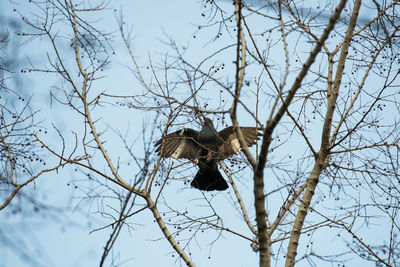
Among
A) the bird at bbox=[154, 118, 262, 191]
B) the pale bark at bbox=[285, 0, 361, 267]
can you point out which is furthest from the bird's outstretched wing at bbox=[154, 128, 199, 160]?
the pale bark at bbox=[285, 0, 361, 267]

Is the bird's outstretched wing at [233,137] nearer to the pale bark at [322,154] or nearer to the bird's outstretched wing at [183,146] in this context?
the bird's outstretched wing at [183,146]

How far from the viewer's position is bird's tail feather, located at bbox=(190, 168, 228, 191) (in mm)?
6270

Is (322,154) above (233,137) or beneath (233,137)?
beneath

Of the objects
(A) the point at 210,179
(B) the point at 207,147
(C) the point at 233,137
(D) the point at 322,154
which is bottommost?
(D) the point at 322,154

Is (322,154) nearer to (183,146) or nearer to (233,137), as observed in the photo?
(233,137)

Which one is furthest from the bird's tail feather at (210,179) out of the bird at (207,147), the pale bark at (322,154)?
the pale bark at (322,154)

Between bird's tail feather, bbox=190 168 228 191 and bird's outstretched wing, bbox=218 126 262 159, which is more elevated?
bird's outstretched wing, bbox=218 126 262 159

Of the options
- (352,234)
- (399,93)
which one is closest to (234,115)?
(352,234)

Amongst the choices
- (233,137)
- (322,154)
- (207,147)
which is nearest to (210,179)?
(207,147)

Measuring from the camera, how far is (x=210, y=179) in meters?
6.36

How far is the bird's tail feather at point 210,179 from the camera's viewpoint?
6.27 m

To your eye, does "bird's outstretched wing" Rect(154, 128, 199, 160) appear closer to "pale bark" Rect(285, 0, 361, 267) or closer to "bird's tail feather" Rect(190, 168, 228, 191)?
"bird's tail feather" Rect(190, 168, 228, 191)

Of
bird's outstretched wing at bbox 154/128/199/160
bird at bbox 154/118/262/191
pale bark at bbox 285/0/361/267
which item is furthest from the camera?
bird's outstretched wing at bbox 154/128/199/160

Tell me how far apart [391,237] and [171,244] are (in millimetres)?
1872
